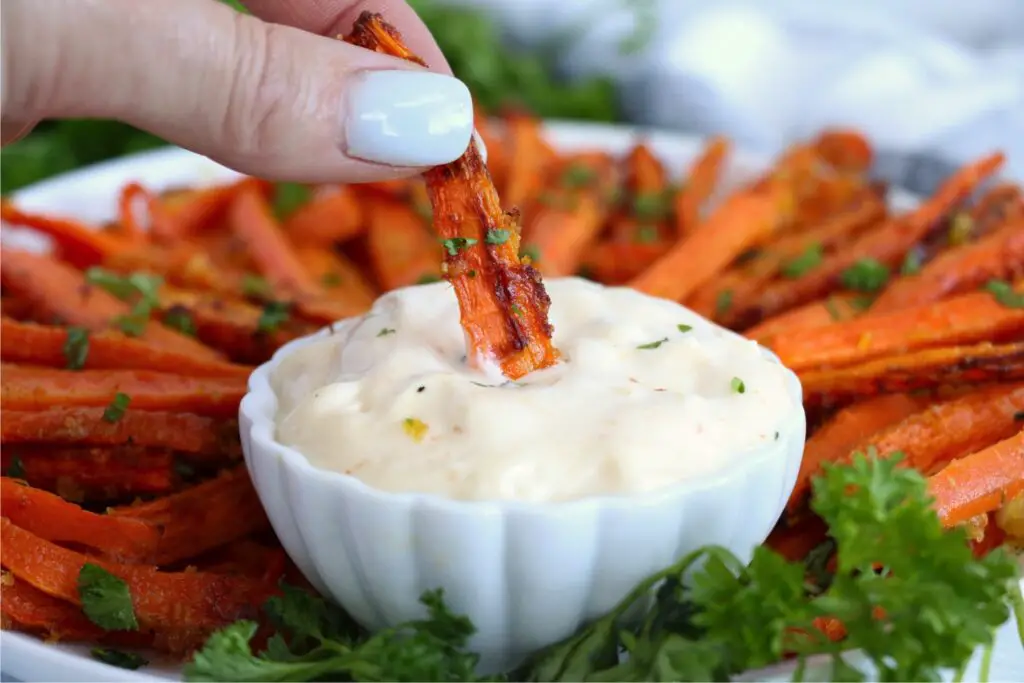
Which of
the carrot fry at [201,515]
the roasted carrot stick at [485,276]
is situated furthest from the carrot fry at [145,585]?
the roasted carrot stick at [485,276]

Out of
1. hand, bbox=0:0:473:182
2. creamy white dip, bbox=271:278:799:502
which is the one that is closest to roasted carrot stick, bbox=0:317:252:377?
creamy white dip, bbox=271:278:799:502

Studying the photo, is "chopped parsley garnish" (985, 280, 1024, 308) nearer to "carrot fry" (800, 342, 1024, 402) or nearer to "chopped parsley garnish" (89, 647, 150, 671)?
"carrot fry" (800, 342, 1024, 402)

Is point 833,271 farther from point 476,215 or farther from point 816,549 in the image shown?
point 476,215

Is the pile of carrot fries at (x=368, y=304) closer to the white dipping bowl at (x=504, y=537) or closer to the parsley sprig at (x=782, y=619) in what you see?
the white dipping bowl at (x=504, y=537)

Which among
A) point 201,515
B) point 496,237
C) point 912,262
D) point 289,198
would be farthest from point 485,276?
point 289,198

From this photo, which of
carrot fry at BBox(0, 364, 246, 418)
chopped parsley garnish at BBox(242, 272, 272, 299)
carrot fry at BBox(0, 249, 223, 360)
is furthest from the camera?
chopped parsley garnish at BBox(242, 272, 272, 299)

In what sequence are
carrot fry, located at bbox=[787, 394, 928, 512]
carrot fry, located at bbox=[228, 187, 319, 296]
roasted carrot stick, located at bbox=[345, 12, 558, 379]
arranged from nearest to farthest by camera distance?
roasted carrot stick, located at bbox=[345, 12, 558, 379] → carrot fry, located at bbox=[787, 394, 928, 512] → carrot fry, located at bbox=[228, 187, 319, 296]
